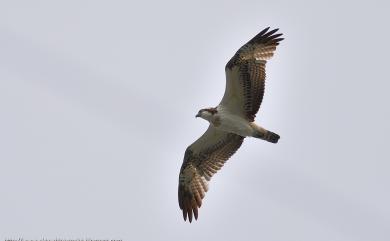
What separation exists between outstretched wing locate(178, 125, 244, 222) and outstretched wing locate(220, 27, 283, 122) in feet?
3.71

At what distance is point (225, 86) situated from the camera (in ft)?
59.5

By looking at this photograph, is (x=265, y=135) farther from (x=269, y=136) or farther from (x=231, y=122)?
(x=231, y=122)

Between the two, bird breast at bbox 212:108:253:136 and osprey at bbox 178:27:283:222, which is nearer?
osprey at bbox 178:27:283:222

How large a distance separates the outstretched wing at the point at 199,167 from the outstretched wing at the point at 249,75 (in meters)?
1.13

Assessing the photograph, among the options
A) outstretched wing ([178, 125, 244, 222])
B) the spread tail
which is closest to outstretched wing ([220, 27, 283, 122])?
the spread tail

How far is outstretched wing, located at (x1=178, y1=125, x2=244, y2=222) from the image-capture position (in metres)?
19.2

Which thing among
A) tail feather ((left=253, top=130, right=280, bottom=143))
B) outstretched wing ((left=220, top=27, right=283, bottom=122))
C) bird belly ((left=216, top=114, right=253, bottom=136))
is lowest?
tail feather ((left=253, top=130, right=280, bottom=143))

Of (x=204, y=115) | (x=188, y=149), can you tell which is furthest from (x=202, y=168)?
(x=204, y=115)

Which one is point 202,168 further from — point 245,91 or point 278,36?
point 278,36

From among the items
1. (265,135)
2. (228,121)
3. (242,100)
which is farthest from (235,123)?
(265,135)

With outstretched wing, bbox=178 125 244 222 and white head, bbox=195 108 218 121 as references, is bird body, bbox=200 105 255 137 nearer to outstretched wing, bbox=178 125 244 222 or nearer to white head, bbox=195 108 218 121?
white head, bbox=195 108 218 121

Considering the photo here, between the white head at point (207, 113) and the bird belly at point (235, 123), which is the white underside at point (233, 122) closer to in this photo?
the bird belly at point (235, 123)

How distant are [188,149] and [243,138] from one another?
1.40m

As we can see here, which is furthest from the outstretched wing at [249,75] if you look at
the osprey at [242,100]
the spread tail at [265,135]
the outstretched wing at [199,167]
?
the outstretched wing at [199,167]
